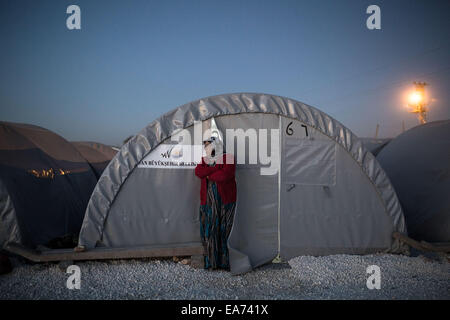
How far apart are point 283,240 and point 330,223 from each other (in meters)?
0.79

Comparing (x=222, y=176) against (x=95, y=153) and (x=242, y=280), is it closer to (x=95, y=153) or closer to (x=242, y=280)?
(x=242, y=280)

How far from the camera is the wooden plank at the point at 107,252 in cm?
389

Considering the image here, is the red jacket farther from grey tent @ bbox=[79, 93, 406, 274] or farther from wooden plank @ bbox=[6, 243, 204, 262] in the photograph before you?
wooden plank @ bbox=[6, 243, 204, 262]

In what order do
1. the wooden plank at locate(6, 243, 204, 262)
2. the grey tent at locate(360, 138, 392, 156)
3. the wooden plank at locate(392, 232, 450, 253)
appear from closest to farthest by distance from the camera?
1. the wooden plank at locate(6, 243, 204, 262)
2. the wooden plank at locate(392, 232, 450, 253)
3. the grey tent at locate(360, 138, 392, 156)

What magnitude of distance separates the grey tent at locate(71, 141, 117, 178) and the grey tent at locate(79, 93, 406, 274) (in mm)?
6473

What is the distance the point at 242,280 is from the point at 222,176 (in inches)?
52.3

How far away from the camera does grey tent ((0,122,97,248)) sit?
438 centimetres

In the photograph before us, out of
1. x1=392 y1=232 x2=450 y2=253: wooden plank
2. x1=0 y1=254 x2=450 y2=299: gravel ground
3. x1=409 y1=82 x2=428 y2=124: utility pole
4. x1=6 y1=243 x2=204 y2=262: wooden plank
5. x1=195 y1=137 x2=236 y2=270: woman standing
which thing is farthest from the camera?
x1=409 y1=82 x2=428 y2=124: utility pole

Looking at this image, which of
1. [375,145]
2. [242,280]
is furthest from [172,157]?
[375,145]

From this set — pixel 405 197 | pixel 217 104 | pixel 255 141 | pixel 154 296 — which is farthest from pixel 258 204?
pixel 405 197

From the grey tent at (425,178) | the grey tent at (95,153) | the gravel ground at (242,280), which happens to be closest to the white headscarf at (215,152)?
the gravel ground at (242,280)

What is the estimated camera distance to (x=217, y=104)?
444cm

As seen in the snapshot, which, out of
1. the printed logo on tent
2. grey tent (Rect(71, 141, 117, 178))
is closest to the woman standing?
the printed logo on tent
